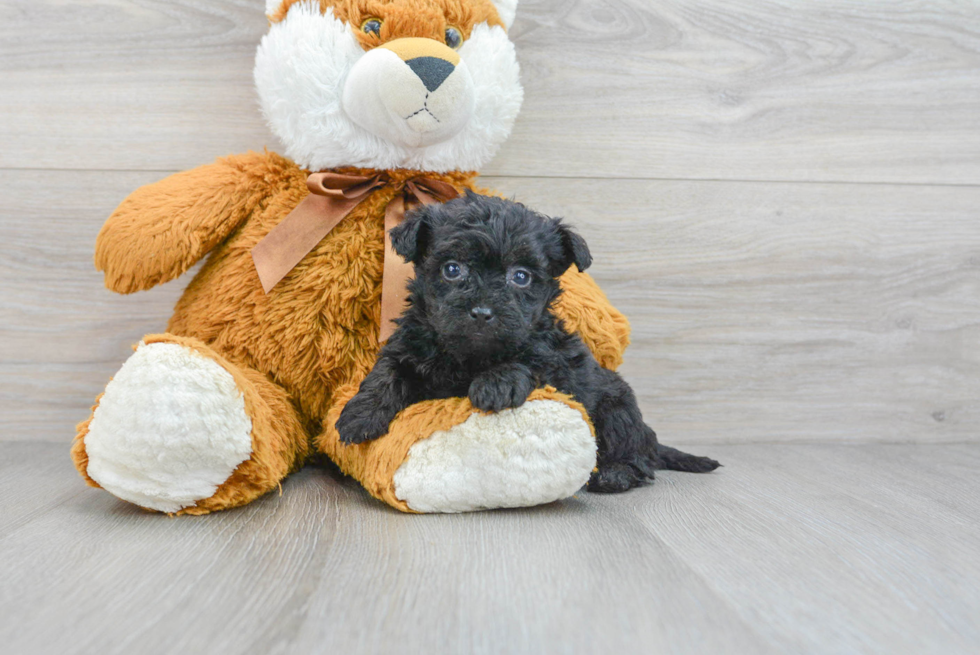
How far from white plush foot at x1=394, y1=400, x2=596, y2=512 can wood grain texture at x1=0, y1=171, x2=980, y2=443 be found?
615mm

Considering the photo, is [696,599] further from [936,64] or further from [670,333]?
[936,64]

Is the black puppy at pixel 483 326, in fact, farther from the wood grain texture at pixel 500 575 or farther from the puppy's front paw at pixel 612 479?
the wood grain texture at pixel 500 575

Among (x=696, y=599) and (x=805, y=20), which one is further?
(x=805, y=20)

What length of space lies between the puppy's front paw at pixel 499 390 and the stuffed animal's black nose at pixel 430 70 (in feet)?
1.48

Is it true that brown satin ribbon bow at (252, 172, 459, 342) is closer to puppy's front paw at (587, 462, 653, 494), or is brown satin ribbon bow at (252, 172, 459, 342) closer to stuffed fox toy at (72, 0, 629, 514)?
stuffed fox toy at (72, 0, 629, 514)

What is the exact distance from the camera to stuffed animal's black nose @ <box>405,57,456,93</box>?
3.54 ft

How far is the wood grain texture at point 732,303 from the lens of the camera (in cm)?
147

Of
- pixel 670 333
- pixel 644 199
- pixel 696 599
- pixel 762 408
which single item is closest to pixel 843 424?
pixel 762 408

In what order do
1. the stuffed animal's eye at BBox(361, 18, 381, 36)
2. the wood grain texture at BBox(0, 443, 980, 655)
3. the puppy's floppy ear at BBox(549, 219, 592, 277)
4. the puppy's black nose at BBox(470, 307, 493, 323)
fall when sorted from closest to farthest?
the wood grain texture at BBox(0, 443, 980, 655) → the puppy's black nose at BBox(470, 307, 493, 323) → the puppy's floppy ear at BBox(549, 219, 592, 277) → the stuffed animal's eye at BBox(361, 18, 381, 36)

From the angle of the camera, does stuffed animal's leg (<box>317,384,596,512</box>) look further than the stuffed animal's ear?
No

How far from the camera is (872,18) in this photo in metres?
1.54

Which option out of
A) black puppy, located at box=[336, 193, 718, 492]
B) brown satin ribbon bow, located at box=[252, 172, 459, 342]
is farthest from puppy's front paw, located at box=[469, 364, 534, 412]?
brown satin ribbon bow, located at box=[252, 172, 459, 342]

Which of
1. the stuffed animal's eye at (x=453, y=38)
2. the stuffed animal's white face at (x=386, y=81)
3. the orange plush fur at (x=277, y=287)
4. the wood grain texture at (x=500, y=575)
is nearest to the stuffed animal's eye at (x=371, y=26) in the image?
the stuffed animal's white face at (x=386, y=81)

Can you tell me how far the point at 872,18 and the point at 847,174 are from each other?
33cm
